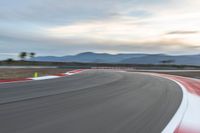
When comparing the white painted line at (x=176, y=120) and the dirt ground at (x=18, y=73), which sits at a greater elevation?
the white painted line at (x=176, y=120)

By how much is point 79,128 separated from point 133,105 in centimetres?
359

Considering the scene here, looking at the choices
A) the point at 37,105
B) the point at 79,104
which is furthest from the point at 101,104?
the point at 37,105

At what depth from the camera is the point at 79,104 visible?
8820 millimetres

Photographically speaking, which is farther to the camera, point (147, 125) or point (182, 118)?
point (182, 118)

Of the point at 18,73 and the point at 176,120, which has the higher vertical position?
the point at 176,120

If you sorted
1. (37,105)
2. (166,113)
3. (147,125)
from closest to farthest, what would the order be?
(147,125) < (166,113) < (37,105)

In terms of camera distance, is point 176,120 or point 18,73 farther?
point 18,73

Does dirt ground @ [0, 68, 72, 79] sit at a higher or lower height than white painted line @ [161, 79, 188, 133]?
lower

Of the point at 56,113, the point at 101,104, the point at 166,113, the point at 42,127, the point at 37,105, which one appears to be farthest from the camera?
the point at 101,104

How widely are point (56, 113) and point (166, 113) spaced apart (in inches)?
114

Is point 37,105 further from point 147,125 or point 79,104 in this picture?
point 147,125

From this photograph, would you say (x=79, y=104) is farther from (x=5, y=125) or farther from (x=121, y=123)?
(x=5, y=125)

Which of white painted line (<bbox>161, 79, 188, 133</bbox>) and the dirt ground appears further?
the dirt ground

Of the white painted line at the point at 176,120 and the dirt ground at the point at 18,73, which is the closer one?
the white painted line at the point at 176,120
